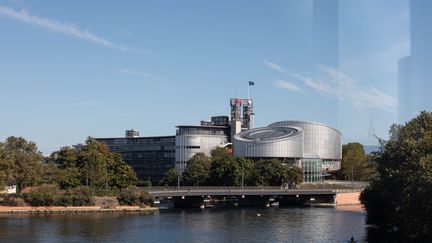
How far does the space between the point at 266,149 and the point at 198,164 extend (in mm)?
26175

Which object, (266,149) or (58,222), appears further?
(266,149)

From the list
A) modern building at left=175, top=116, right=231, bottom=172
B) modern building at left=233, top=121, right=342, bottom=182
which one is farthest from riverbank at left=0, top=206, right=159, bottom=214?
modern building at left=233, top=121, right=342, bottom=182

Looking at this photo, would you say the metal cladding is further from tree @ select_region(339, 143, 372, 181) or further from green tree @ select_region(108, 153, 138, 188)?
green tree @ select_region(108, 153, 138, 188)

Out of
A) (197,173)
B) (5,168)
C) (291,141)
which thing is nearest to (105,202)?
(5,168)

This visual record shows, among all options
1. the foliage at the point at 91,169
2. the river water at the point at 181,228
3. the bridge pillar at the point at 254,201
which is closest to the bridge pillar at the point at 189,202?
the foliage at the point at 91,169

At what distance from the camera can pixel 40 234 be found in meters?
50.2

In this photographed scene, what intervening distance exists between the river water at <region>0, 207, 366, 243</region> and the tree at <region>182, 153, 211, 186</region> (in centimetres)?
3224

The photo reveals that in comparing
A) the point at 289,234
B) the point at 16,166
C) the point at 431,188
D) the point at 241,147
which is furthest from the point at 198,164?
the point at 431,188

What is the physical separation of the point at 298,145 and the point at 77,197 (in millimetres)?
67352

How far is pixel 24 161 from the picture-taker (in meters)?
78.4

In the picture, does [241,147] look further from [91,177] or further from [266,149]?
[91,177]

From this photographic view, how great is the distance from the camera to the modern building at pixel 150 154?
14012 centimetres

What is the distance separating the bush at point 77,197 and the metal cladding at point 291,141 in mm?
58000

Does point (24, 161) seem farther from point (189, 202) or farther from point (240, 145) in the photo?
point (240, 145)
